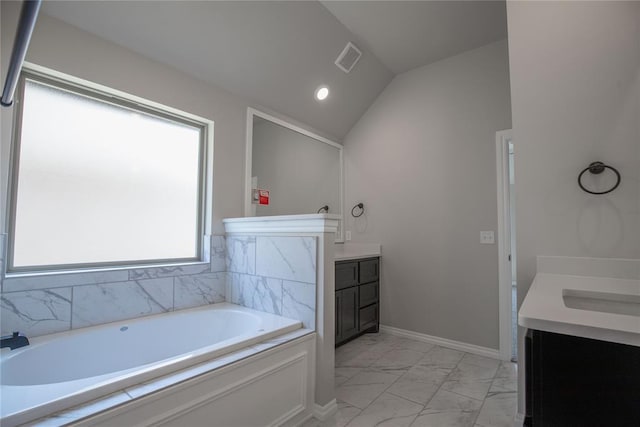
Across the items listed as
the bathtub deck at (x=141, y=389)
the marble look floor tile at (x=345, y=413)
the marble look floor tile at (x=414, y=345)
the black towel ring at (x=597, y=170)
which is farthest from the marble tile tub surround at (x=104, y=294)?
the black towel ring at (x=597, y=170)

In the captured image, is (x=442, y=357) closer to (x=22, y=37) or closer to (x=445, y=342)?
(x=445, y=342)

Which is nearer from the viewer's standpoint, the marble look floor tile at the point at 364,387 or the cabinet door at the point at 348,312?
the marble look floor tile at the point at 364,387

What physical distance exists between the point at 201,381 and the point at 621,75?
2.35 metres

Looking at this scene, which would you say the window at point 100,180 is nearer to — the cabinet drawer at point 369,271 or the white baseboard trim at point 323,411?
the white baseboard trim at point 323,411

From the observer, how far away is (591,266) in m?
1.46

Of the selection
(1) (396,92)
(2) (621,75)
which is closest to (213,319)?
(2) (621,75)

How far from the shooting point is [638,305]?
1183 millimetres

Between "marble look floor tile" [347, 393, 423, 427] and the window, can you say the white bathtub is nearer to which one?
the window

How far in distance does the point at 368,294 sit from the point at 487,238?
1237mm

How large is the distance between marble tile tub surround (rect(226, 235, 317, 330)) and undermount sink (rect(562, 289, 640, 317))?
1.24 meters

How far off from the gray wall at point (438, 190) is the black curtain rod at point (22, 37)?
9.71 feet

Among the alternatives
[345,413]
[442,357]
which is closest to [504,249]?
[442,357]

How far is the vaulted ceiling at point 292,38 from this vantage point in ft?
6.18

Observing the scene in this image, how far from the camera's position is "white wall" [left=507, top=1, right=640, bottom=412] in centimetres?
142
